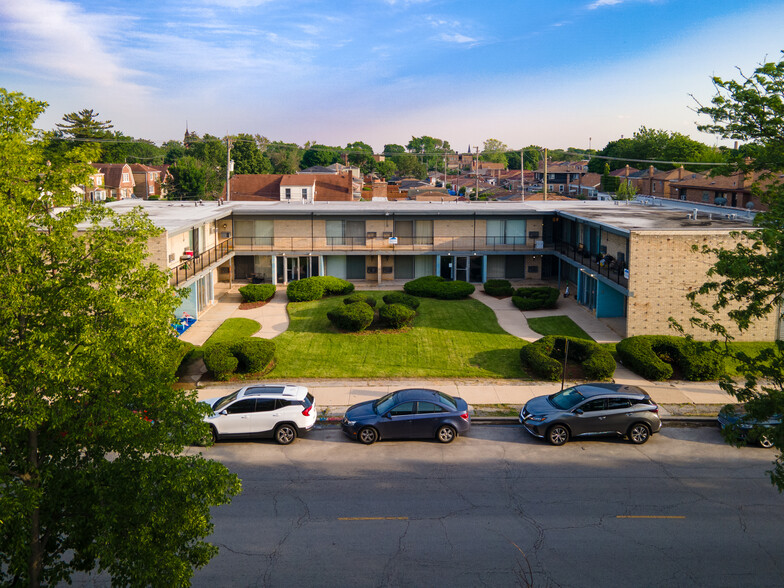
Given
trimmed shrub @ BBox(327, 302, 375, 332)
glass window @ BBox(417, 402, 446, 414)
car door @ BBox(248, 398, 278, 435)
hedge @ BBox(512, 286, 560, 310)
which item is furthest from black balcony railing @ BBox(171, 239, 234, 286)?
hedge @ BBox(512, 286, 560, 310)

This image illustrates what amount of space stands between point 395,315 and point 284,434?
11001 mm

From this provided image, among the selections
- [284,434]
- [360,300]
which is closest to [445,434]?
[284,434]

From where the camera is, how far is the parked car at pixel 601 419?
18.2 m

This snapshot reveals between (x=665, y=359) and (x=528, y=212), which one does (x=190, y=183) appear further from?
(x=665, y=359)

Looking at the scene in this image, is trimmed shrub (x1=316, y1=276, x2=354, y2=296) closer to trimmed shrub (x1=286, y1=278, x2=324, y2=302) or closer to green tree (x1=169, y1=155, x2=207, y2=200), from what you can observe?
trimmed shrub (x1=286, y1=278, x2=324, y2=302)

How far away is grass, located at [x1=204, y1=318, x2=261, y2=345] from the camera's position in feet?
91.9

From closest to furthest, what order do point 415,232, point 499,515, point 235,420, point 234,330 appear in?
point 499,515 < point 235,420 < point 234,330 < point 415,232

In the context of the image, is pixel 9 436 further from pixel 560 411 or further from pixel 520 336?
pixel 520 336

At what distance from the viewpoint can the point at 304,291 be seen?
34156 mm

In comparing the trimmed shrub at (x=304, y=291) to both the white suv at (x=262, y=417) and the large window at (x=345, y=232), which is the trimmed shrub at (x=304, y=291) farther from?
the white suv at (x=262, y=417)

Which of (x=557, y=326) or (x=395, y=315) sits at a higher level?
(x=395, y=315)

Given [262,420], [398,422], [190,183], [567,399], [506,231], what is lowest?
[398,422]

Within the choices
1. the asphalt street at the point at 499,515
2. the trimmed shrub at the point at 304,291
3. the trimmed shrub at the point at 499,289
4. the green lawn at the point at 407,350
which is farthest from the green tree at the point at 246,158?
the asphalt street at the point at 499,515

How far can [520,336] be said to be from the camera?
93.3 feet
